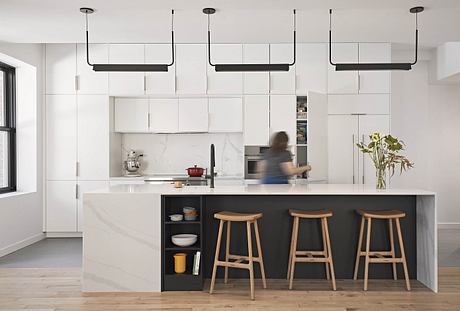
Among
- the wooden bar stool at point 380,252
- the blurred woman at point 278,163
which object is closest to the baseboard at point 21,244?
the blurred woman at point 278,163

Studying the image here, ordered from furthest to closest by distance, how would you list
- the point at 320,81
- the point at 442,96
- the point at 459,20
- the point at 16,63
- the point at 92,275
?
the point at 442,96, the point at 320,81, the point at 16,63, the point at 459,20, the point at 92,275

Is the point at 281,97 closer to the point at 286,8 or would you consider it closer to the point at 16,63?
the point at 286,8

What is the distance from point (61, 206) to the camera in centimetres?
744

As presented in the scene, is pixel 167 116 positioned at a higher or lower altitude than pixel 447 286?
higher

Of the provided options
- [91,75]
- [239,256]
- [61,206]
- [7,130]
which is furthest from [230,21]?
[61,206]

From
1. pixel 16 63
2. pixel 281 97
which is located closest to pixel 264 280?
pixel 281 97

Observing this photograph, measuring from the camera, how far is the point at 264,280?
4.66 m

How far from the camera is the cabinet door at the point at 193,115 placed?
296 inches

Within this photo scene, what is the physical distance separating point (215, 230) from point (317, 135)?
260 cm

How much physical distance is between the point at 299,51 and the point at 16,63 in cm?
400

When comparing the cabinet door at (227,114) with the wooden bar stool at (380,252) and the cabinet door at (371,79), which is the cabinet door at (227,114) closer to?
the cabinet door at (371,79)

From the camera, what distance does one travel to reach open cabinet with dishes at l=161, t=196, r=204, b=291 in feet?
15.1

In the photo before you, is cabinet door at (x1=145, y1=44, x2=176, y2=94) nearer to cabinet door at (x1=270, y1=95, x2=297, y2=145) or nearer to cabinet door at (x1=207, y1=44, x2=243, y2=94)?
cabinet door at (x1=207, y1=44, x2=243, y2=94)

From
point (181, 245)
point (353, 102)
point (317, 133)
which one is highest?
point (353, 102)
